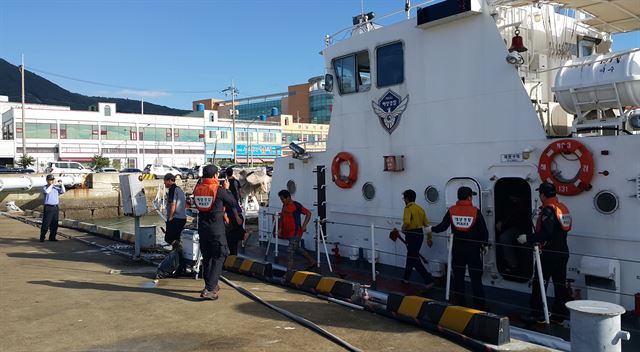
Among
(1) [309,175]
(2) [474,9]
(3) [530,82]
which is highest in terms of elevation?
(2) [474,9]

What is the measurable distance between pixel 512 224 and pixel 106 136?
65380mm

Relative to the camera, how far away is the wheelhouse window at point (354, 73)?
8516mm

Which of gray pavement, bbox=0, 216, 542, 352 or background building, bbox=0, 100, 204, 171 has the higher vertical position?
background building, bbox=0, 100, 204, 171

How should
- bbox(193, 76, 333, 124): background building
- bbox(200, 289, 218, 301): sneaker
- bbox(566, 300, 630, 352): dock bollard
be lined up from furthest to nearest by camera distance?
bbox(193, 76, 333, 124): background building < bbox(200, 289, 218, 301): sneaker < bbox(566, 300, 630, 352): dock bollard

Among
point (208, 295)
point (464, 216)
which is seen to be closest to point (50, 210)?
point (208, 295)

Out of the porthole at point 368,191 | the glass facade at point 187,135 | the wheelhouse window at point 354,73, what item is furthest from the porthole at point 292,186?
the glass facade at point 187,135

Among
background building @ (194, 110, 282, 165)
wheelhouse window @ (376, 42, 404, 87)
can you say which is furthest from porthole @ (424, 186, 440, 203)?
background building @ (194, 110, 282, 165)

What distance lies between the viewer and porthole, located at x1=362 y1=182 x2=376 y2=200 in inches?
329

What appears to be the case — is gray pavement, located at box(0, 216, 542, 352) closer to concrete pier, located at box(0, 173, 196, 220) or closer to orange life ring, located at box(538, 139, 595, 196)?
orange life ring, located at box(538, 139, 595, 196)

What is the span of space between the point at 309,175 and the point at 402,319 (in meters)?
4.63

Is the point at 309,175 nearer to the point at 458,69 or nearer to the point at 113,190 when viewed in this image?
the point at 458,69

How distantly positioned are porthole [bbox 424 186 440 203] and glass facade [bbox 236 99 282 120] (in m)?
97.3

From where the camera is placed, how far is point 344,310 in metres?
6.03

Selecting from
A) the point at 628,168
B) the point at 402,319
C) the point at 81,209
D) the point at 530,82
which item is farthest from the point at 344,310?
the point at 81,209
